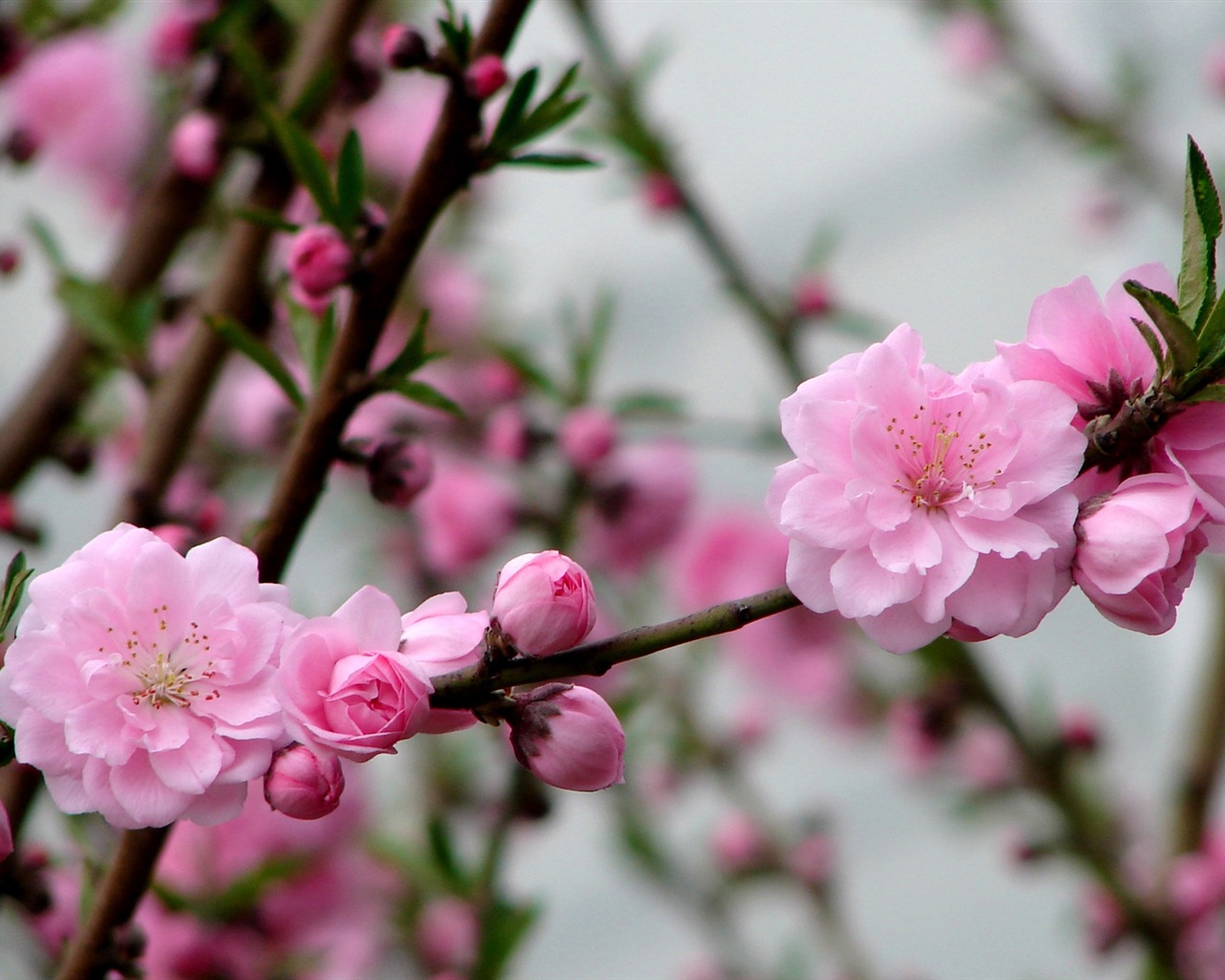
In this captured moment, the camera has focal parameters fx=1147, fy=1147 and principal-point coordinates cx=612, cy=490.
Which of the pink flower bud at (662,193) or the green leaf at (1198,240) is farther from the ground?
the pink flower bud at (662,193)

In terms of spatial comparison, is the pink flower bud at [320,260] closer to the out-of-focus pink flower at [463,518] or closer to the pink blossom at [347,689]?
the pink blossom at [347,689]

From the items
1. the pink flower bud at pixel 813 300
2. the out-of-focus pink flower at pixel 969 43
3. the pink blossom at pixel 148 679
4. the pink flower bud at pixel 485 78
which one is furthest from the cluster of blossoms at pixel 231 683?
the out-of-focus pink flower at pixel 969 43

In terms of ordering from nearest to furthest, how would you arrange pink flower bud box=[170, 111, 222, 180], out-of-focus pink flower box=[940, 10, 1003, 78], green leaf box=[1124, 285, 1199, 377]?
green leaf box=[1124, 285, 1199, 377], pink flower bud box=[170, 111, 222, 180], out-of-focus pink flower box=[940, 10, 1003, 78]

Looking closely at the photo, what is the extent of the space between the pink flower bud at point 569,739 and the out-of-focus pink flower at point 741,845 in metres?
0.95

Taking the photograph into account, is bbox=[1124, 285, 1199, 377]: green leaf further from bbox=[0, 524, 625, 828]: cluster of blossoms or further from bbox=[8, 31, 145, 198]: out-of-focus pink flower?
bbox=[8, 31, 145, 198]: out-of-focus pink flower

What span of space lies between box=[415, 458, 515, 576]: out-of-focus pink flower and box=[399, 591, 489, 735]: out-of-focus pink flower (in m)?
0.60

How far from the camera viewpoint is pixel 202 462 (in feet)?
4.05

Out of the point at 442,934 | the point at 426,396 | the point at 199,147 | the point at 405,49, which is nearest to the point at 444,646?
the point at 426,396

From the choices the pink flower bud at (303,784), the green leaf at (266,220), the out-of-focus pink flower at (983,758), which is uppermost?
the green leaf at (266,220)

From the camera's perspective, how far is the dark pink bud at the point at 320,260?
474mm

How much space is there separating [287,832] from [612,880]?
5.37 ft

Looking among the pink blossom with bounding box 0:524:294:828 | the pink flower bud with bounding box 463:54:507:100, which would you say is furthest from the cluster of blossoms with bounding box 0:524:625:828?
the pink flower bud with bounding box 463:54:507:100

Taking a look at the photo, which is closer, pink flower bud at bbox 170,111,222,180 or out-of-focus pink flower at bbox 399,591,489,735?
out-of-focus pink flower at bbox 399,591,489,735

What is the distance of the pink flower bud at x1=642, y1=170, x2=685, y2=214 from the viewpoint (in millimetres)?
926
